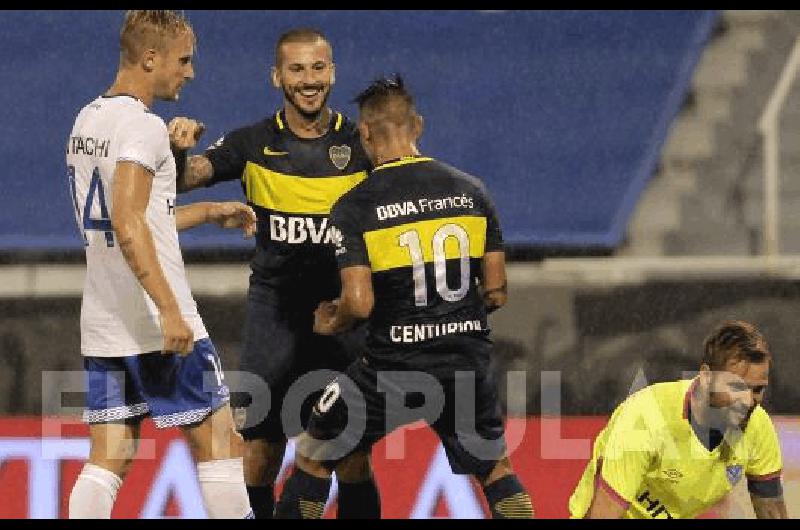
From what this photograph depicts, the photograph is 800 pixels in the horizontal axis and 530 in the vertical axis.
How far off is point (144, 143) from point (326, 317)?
1.00m

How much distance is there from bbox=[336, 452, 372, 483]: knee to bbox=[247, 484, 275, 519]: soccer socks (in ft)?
1.33

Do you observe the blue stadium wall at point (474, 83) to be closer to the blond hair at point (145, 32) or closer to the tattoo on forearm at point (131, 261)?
the blond hair at point (145, 32)

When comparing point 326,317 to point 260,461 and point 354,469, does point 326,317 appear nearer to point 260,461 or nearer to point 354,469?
point 354,469

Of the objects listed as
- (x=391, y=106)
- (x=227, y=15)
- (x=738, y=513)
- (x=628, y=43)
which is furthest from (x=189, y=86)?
(x=391, y=106)

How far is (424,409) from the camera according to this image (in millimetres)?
5453

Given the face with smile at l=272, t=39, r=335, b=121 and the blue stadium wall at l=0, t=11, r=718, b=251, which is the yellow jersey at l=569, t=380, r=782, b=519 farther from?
the blue stadium wall at l=0, t=11, r=718, b=251

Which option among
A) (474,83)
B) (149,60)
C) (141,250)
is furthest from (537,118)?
(141,250)

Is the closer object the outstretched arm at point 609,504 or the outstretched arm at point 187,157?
the outstretched arm at point 609,504

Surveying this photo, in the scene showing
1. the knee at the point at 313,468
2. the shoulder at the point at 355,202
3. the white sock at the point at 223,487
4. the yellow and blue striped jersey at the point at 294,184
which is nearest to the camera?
the white sock at the point at 223,487

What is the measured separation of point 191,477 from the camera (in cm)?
796

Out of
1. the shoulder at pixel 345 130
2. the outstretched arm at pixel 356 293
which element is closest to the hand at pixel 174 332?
the outstretched arm at pixel 356 293

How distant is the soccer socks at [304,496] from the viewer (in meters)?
5.71

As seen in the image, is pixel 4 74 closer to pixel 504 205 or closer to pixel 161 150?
pixel 504 205

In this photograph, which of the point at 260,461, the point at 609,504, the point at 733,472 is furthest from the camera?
the point at 260,461
